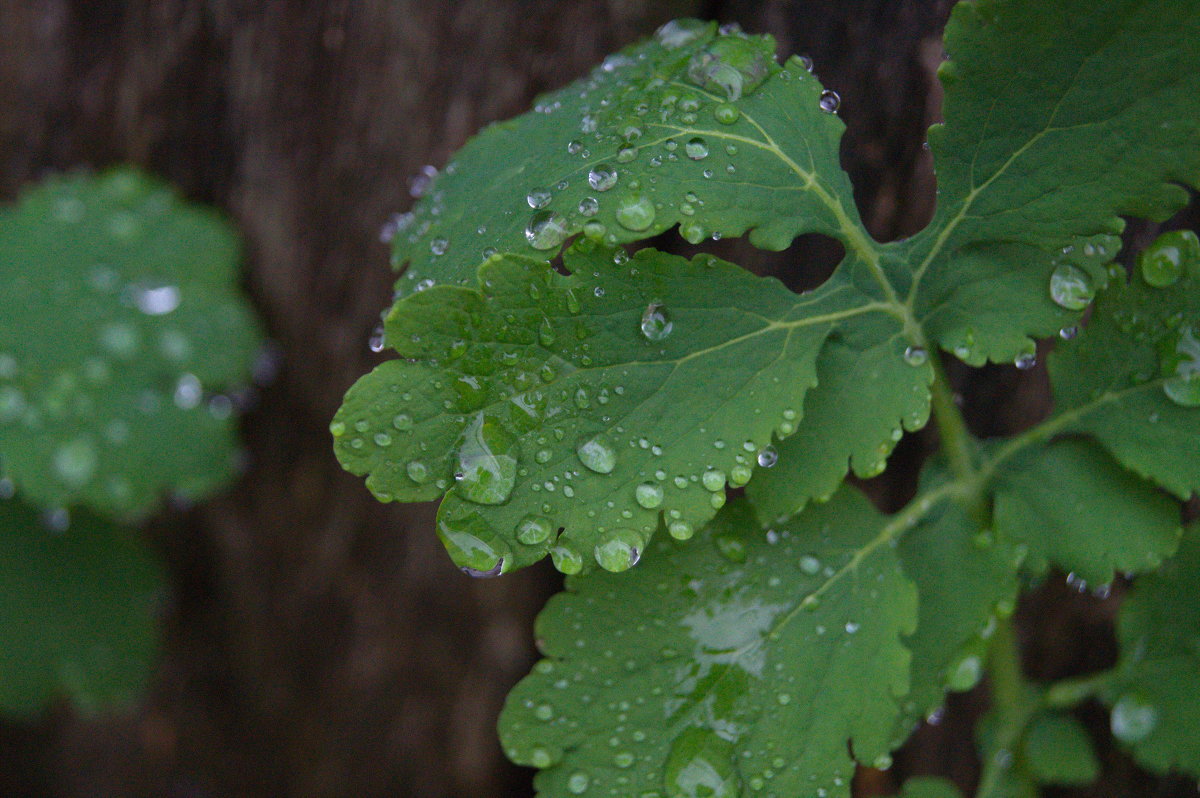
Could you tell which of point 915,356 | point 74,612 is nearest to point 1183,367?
point 915,356

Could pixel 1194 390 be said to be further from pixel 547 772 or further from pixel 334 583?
pixel 334 583

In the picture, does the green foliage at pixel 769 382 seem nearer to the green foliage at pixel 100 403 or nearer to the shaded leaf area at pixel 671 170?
the shaded leaf area at pixel 671 170

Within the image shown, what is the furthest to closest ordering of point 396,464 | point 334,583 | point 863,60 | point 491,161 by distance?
point 334,583
point 863,60
point 491,161
point 396,464

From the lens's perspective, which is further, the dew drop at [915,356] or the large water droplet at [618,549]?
the dew drop at [915,356]

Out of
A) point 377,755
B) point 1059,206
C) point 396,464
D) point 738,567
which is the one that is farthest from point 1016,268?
point 377,755

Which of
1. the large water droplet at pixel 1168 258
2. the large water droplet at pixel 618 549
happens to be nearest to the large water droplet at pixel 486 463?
the large water droplet at pixel 618 549

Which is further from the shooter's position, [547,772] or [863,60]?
[863,60]

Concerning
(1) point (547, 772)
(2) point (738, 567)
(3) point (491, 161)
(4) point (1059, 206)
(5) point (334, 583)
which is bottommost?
(5) point (334, 583)
